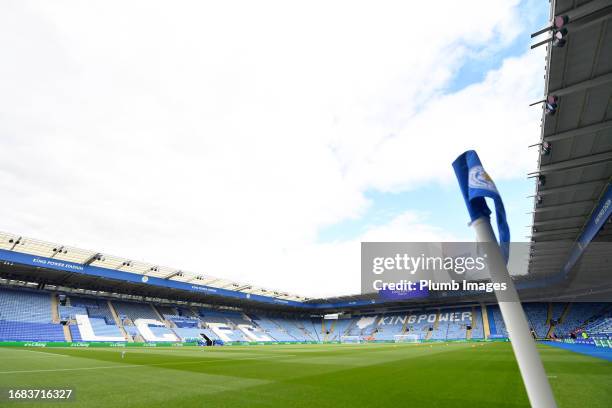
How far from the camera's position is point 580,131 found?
35.8 feet

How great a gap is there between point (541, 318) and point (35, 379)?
199 feet

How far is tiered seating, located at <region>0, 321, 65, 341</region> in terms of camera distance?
29625 millimetres

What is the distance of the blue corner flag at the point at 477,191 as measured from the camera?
2037 mm

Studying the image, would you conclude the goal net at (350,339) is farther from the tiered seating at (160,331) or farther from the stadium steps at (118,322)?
the stadium steps at (118,322)

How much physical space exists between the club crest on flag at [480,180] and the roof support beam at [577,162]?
45.4 feet

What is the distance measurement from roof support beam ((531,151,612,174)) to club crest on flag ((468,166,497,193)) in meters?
13.8

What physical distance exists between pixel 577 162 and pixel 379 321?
5897 cm

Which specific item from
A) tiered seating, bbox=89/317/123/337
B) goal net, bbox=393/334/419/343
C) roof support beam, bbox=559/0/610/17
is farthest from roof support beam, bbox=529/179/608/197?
goal net, bbox=393/334/419/343

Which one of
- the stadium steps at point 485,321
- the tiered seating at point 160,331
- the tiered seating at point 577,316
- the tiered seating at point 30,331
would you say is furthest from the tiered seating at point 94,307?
the tiered seating at point 577,316

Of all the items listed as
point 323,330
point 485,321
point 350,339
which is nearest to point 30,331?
point 350,339

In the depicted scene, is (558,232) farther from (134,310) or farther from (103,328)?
(134,310)

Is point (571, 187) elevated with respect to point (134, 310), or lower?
elevated

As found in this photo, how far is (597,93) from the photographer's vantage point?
31.3ft

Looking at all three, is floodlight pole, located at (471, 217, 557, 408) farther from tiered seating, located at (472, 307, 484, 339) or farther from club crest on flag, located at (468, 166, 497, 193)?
tiered seating, located at (472, 307, 484, 339)
